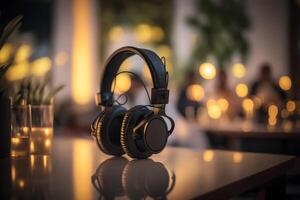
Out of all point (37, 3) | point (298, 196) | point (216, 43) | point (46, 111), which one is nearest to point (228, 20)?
point (216, 43)

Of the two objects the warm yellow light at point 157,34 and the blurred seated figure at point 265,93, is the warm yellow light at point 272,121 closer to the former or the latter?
the blurred seated figure at point 265,93

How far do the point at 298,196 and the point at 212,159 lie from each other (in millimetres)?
1943

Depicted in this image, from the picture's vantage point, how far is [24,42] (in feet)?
18.1

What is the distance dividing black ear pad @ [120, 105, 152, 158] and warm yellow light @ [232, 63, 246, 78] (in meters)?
4.77

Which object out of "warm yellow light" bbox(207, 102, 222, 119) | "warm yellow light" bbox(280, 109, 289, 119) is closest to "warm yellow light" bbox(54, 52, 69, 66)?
"warm yellow light" bbox(207, 102, 222, 119)

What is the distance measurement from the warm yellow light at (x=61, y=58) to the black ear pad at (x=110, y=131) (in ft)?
16.0

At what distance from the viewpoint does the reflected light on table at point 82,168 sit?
2.37ft

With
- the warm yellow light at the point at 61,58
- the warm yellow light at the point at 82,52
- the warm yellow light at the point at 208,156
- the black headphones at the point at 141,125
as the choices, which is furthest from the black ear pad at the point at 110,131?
the warm yellow light at the point at 82,52

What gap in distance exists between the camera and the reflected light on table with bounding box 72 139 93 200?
72 centimetres

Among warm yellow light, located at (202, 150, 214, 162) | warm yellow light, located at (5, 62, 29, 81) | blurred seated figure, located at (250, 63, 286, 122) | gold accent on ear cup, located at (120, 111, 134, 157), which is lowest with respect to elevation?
warm yellow light, located at (202, 150, 214, 162)

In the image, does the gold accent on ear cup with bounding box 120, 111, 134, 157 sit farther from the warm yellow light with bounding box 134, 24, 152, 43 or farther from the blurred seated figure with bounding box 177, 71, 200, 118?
the warm yellow light with bounding box 134, 24, 152, 43

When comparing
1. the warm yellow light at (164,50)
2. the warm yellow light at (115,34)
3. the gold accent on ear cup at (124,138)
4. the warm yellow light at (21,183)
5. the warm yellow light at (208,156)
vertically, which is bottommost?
the warm yellow light at (208,156)

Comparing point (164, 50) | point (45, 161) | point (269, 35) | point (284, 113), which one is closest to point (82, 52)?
point (164, 50)

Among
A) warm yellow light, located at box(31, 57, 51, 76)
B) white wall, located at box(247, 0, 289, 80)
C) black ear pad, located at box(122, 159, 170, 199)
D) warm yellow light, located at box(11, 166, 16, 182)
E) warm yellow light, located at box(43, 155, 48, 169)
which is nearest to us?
black ear pad, located at box(122, 159, 170, 199)
